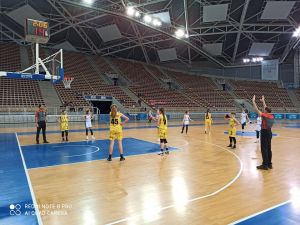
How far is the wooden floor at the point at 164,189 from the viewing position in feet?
14.8

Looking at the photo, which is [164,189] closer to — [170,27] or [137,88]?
[170,27]

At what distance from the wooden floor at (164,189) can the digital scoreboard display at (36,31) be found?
217 inches

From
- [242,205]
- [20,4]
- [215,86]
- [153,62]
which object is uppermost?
[20,4]

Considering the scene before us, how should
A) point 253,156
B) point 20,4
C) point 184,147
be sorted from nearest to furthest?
point 253,156
point 184,147
point 20,4

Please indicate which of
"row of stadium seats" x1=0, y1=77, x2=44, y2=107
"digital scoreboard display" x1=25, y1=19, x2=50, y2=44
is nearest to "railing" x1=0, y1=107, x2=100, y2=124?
"row of stadium seats" x1=0, y1=77, x2=44, y2=107

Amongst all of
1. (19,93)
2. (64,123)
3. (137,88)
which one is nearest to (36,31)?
(64,123)

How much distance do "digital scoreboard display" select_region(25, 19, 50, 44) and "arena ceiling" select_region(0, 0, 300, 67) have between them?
54.7 ft

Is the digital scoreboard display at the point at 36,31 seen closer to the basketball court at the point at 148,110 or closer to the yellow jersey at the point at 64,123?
the basketball court at the point at 148,110

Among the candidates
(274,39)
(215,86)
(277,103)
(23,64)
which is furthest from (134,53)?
(277,103)

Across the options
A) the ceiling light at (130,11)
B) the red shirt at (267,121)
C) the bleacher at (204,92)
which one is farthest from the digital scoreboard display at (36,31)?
the bleacher at (204,92)

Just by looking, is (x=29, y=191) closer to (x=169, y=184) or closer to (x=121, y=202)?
(x=121, y=202)

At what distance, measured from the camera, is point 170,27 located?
32.7 meters

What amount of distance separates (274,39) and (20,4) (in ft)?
116

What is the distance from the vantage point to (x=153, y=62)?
159ft
